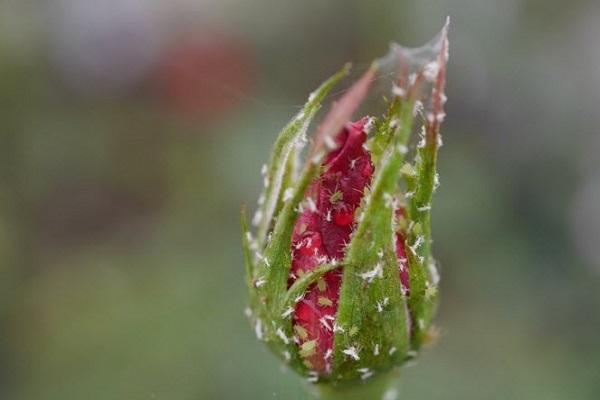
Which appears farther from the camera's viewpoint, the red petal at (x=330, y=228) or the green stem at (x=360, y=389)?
the green stem at (x=360, y=389)

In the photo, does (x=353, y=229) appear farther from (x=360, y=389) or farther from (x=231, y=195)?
(x=231, y=195)

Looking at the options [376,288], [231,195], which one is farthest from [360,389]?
[231,195]

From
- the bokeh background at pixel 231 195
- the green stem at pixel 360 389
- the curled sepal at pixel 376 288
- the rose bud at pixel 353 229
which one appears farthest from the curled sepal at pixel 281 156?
the bokeh background at pixel 231 195

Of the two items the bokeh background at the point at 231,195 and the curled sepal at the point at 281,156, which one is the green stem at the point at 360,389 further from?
the bokeh background at the point at 231,195

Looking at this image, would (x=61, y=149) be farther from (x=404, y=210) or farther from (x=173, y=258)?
(x=404, y=210)

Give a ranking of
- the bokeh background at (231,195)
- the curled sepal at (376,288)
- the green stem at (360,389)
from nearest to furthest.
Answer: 1. the curled sepal at (376,288)
2. the green stem at (360,389)
3. the bokeh background at (231,195)

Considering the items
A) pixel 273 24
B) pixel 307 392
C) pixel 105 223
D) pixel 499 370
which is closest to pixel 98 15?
pixel 273 24

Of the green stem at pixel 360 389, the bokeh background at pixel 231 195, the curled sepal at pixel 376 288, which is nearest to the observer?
the curled sepal at pixel 376 288
